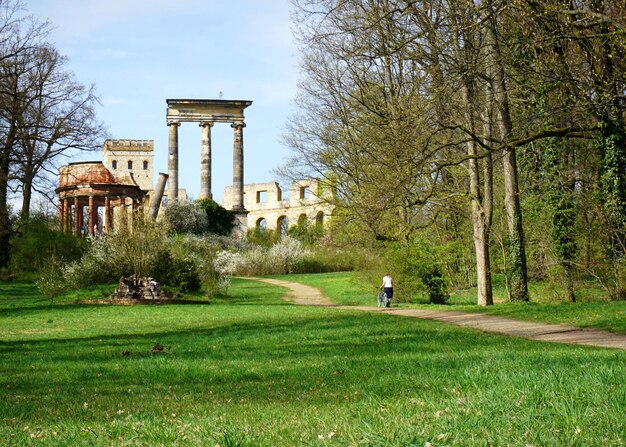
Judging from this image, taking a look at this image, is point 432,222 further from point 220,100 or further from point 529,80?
point 220,100

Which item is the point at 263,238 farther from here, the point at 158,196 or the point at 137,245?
the point at 137,245

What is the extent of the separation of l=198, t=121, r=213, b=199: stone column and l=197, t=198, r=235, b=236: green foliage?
537cm

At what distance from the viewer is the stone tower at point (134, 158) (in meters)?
88.0

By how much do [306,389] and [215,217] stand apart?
5358cm

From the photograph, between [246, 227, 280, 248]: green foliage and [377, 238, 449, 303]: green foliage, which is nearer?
[377, 238, 449, 303]: green foliage

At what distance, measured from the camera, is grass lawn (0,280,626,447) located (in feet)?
13.5

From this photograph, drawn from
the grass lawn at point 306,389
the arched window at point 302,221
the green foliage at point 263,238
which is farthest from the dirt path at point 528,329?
the arched window at point 302,221

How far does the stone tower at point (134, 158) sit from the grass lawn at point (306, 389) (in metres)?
74.8

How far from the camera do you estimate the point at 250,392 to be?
714 centimetres

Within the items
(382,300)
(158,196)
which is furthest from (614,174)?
(158,196)

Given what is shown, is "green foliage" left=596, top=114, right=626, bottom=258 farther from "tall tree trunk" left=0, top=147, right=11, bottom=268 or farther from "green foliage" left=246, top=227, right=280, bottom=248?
"green foliage" left=246, top=227, right=280, bottom=248

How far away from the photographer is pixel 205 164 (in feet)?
218

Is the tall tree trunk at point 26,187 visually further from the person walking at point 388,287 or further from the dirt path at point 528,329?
the dirt path at point 528,329

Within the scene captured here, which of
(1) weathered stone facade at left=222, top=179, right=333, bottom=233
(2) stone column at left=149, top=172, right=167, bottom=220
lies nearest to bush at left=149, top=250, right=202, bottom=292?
(2) stone column at left=149, top=172, right=167, bottom=220
